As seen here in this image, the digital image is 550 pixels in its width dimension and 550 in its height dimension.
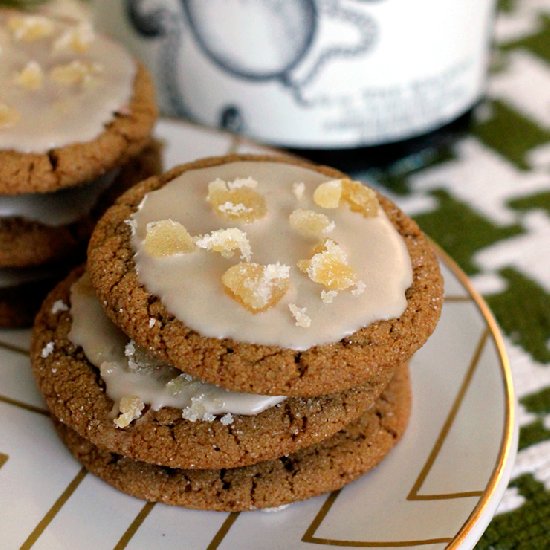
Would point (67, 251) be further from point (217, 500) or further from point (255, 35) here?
point (255, 35)

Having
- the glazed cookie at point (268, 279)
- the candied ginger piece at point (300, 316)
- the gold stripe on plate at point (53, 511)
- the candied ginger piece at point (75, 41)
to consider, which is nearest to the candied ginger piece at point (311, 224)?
the glazed cookie at point (268, 279)

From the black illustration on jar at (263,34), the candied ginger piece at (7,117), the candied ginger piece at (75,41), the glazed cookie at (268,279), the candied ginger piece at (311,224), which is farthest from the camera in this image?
the black illustration on jar at (263,34)

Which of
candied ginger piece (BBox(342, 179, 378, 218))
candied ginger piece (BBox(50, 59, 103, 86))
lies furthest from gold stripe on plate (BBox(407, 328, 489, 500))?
candied ginger piece (BBox(50, 59, 103, 86))

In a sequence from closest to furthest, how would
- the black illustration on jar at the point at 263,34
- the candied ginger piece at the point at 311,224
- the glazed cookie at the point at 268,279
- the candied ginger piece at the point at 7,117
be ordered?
1. the glazed cookie at the point at 268,279
2. the candied ginger piece at the point at 311,224
3. the candied ginger piece at the point at 7,117
4. the black illustration on jar at the point at 263,34

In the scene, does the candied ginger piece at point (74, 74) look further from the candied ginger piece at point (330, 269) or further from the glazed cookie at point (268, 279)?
the candied ginger piece at point (330, 269)

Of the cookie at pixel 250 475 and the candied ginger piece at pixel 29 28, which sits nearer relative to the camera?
the cookie at pixel 250 475

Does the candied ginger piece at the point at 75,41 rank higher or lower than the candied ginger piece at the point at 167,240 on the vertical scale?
higher

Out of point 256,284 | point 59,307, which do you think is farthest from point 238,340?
point 59,307
